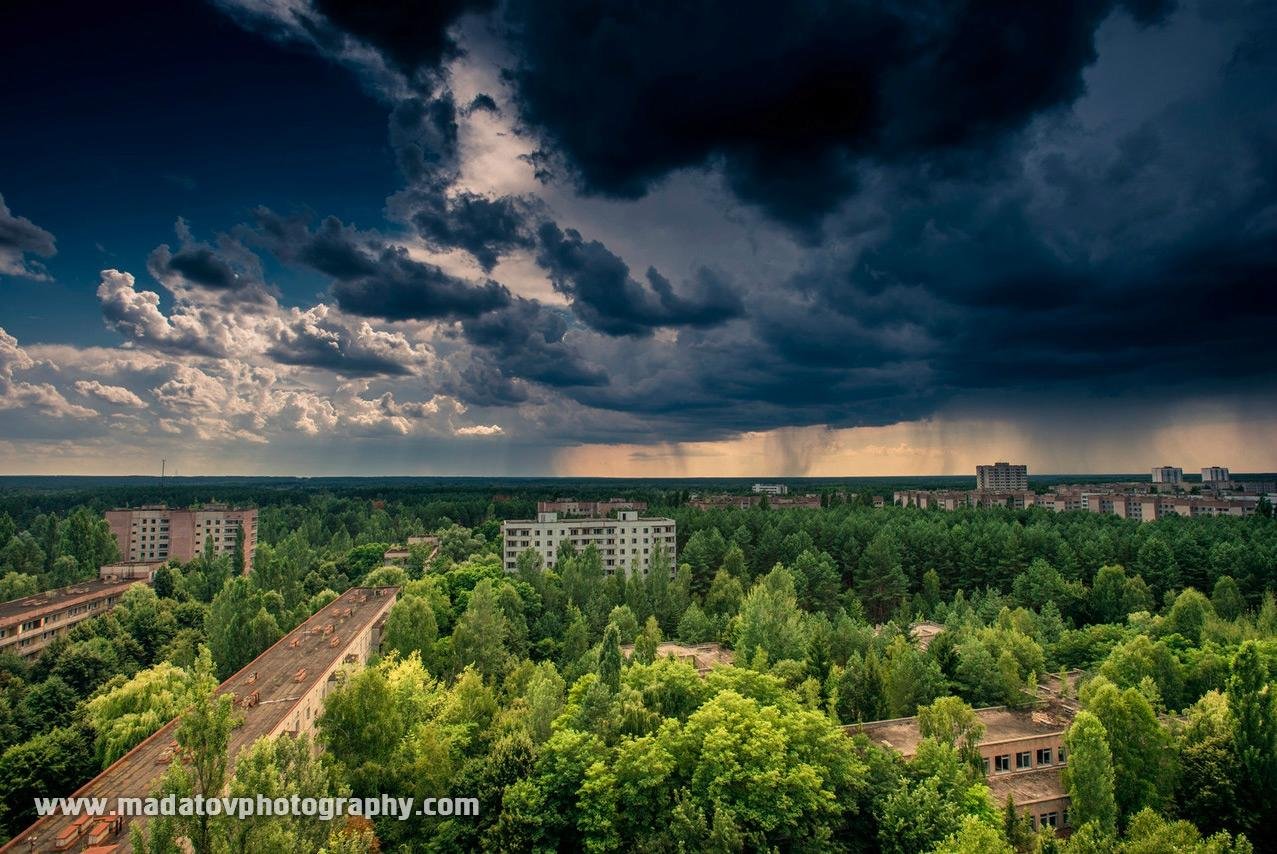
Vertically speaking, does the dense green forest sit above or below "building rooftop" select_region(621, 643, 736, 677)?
above

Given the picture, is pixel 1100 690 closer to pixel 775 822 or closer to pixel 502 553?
pixel 775 822

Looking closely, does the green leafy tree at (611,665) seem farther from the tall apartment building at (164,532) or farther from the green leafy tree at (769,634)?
the tall apartment building at (164,532)

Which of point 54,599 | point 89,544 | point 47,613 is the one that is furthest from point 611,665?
point 89,544

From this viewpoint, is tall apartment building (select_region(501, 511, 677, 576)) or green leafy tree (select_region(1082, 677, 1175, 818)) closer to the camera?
green leafy tree (select_region(1082, 677, 1175, 818))

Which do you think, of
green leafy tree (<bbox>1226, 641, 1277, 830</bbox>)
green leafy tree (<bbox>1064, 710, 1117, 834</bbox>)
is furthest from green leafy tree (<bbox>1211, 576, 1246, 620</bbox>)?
green leafy tree (<bbox>1064, 710, 1117, 834</bbox>)

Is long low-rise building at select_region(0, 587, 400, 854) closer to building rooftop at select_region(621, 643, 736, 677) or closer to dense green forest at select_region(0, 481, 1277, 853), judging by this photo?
dense green forest at select_region(0, 481, 1277, 853)

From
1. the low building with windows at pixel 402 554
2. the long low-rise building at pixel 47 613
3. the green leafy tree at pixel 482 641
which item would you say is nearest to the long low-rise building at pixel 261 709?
the green leafy tree at pixel 482 641

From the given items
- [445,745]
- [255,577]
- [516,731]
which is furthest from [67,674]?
[516,731]

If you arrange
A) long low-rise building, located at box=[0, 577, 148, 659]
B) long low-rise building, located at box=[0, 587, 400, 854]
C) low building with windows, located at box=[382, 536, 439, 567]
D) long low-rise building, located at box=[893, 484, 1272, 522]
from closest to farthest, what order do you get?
long low-rise building, located at box=[0, 587, 400, 854] < long low-rise building, located at box=[0, 577, 148, 659] < low building with windows, located at box=[382, 536, 439, 567] < long low-rise building, located at box=[893, 484, 1272, 522]
